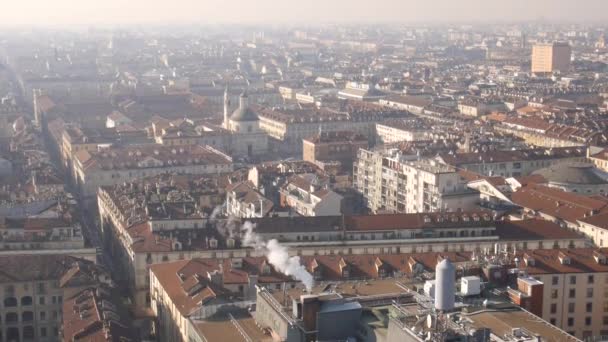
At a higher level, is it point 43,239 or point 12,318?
point 43,239

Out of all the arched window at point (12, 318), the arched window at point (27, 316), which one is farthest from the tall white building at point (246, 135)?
the arched window at point (12, 318)

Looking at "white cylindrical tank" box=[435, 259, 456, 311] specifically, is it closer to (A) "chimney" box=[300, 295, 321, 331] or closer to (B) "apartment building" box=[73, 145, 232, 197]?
(A) "chimney" box=[300, 295, 321, 331]

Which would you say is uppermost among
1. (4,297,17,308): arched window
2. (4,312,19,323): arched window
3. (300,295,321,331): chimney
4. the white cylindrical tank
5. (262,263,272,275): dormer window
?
the white cylindrical tank

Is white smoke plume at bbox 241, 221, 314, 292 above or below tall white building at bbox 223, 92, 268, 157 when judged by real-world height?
above

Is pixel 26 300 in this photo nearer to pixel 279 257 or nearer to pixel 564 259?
pixel 279 257

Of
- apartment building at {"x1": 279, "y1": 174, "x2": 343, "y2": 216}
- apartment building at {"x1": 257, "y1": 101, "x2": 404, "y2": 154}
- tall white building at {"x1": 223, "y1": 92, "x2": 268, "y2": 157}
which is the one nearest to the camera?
apartment building at {"x1": 279, "y1": 174, "x2": 343, "y2": 216}

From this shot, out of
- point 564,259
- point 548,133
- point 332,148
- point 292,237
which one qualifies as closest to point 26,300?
point 292,237

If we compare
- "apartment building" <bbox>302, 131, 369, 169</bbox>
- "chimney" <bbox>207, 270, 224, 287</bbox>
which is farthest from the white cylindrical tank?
"apartment building" <bbox>302, 131, 369, 169</bbox>
